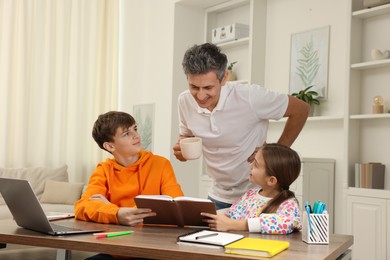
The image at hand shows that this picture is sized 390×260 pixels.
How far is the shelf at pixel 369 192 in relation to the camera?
12.3 ft

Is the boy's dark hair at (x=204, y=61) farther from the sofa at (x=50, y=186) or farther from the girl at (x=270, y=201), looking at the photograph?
the sofa at (x=50, y=186)

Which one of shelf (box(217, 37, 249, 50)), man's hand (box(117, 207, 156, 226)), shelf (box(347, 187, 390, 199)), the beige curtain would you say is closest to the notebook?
man's hand (box(117, 207, 156, 226))

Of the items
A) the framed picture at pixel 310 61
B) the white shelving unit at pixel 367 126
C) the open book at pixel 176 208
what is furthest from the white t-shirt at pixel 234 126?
the framed picture at pixel 310 61

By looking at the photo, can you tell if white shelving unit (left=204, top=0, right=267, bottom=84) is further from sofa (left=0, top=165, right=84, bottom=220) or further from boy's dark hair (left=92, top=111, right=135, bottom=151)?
boy's dark hair (left=92, top=111, right=135, bottom=151)

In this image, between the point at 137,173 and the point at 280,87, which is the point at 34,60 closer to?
the point at 280,87

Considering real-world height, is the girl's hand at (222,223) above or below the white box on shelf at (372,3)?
below

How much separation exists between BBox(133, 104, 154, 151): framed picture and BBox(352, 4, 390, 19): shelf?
8.96 feet

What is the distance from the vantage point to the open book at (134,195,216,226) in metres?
1.77

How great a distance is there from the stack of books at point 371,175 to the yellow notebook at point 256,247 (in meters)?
2.61

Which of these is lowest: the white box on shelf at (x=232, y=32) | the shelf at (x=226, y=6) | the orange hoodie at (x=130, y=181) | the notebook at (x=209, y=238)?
the notebook at (x=209, y=238)

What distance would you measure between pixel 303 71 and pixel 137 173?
2870mm

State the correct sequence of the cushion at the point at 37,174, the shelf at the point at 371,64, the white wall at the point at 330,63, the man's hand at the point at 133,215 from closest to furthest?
the man's hand at the point at 133,215, the shelf at the point at 371,64, the white wall at the point at 330,63, the cushion at the point at 37,174

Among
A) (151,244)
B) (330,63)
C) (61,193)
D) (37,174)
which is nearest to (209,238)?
(151,244)

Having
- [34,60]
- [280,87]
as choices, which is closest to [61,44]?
[34,60]
